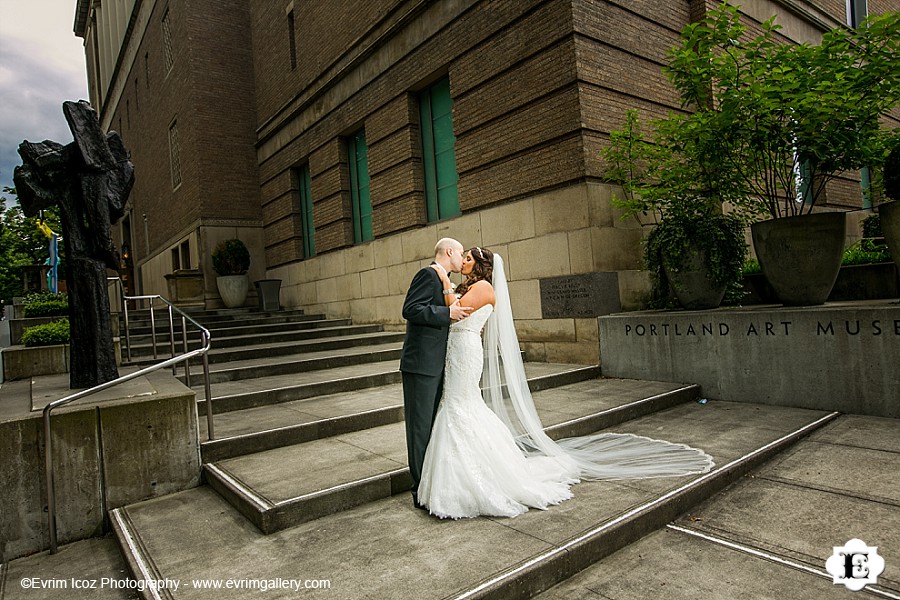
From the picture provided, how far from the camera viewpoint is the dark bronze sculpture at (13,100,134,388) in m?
5.64

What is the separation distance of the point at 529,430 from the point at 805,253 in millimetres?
4479

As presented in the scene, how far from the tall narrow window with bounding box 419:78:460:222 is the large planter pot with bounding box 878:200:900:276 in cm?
678

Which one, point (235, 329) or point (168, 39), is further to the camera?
point (168, 39)

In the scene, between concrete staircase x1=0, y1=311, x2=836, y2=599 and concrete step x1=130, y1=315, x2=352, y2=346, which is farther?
concrete step x1=130, y1=315, x2=352, y2=346

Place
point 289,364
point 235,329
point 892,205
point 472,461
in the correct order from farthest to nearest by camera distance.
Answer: point 235,329 → point 289,364 → point 892,205 → point 472,461

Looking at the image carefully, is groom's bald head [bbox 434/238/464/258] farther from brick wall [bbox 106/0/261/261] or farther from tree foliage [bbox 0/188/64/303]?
tree foliage [bbox 0/188/64/303]

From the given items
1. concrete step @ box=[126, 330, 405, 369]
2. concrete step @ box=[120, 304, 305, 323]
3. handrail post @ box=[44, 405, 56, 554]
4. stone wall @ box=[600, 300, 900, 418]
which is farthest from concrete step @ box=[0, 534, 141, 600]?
concrete step @ box=[120, 304, 305, 323]

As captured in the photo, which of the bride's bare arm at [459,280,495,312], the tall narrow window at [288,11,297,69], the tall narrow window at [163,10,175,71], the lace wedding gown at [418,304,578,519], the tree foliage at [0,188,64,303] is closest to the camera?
the lace wedding gown at [418,304,578,519]

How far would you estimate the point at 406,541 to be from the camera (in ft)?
11.5

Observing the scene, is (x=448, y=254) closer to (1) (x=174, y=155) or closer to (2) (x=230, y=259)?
(2) (x=230, y=259)

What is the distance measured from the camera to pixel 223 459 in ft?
16.7

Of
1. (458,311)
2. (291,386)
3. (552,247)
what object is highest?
(552,247)

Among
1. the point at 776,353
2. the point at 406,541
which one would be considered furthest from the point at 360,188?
the point at 406,541

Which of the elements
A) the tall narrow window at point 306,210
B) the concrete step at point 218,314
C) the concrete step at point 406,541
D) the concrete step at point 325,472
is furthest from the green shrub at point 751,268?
the tall narrow window at point 306,210
